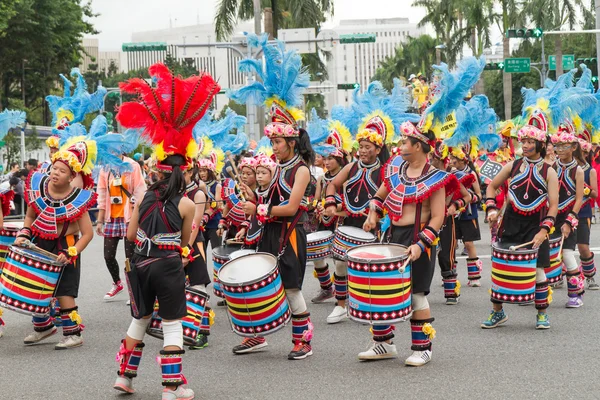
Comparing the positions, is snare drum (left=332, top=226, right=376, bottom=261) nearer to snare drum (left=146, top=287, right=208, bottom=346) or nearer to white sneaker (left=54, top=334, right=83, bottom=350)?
snare drum (left=146, top=287, right=208, bottom=346)

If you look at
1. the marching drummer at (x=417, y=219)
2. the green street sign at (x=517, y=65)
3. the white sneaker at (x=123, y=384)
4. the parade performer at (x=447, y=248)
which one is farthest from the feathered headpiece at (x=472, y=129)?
the green street sign at (x=517, y=65)

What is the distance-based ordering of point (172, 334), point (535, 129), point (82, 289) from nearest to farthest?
1. point (172, 334)
2. point (535, 129)
3. point (82, 289)

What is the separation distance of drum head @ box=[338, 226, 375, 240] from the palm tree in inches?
884

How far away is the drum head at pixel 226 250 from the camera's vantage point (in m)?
9.03

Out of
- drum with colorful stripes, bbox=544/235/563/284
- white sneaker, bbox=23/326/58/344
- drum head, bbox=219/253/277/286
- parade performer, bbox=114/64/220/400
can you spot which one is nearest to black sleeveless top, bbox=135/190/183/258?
parade performer, bbox=114/64/220/400

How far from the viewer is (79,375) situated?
24.3 ft

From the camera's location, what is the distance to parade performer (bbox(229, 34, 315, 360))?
25.1 feet

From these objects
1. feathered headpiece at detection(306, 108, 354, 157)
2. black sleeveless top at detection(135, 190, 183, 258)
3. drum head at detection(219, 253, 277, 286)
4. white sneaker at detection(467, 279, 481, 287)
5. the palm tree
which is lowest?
white sneaker at detection(467, 279, 481, 287)

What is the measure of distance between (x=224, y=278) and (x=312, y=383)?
115cm

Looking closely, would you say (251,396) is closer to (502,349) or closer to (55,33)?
(502,349)

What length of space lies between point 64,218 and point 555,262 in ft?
16.4

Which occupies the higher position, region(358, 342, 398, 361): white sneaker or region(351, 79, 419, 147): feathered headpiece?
region(351, 79, 419, 147): feathered headpiece

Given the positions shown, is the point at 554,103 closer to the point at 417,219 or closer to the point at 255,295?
the point at 417,219

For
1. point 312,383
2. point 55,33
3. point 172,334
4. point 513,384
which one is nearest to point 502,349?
point 513,384
